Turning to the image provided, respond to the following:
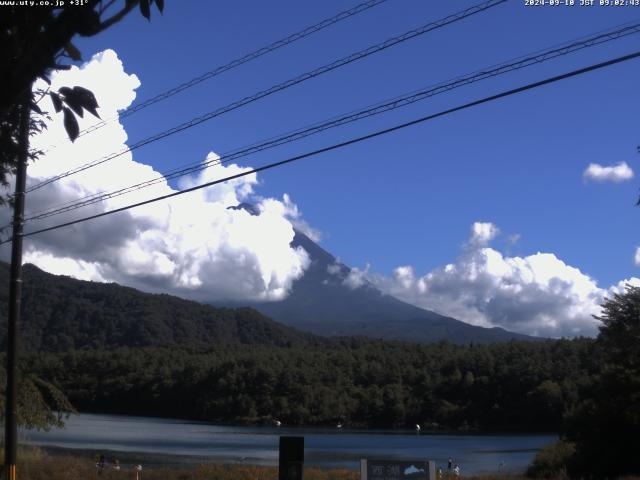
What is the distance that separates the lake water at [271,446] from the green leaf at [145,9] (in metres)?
45.0

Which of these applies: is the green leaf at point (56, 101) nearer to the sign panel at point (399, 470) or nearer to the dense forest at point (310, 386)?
the sign panel at point (399, 470)

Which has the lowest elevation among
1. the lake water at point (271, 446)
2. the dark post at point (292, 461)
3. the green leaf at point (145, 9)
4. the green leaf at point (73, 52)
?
the lake water at point (271, 446)

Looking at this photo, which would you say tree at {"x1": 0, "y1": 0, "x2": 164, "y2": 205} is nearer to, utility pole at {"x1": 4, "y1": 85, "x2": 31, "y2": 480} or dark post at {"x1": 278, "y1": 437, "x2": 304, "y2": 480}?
dark post at {"x1": 278, "y1": 437, "x2": 304, "y2": 480}

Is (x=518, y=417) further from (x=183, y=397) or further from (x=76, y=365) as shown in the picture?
(x=76, y=365)

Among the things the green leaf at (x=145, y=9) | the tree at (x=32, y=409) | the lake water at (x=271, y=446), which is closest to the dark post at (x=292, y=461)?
the green leaf at (x=145, y=9)

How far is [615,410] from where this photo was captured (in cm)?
3678

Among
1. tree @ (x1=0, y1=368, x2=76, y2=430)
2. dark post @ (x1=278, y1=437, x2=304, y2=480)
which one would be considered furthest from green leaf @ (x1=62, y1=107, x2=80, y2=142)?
tree @ (x1=0, y1=368, x2=76, y2=430)

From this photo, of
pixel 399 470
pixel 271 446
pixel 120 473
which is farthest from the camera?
pixel 271 446

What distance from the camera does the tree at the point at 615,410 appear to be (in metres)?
35.8

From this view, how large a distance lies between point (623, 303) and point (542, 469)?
8.71 meters

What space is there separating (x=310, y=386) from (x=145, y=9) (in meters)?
121

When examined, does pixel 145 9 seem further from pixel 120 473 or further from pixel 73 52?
pixel 120 473

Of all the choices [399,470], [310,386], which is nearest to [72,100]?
[399,470]

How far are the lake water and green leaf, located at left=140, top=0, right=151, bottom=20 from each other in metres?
45.0
